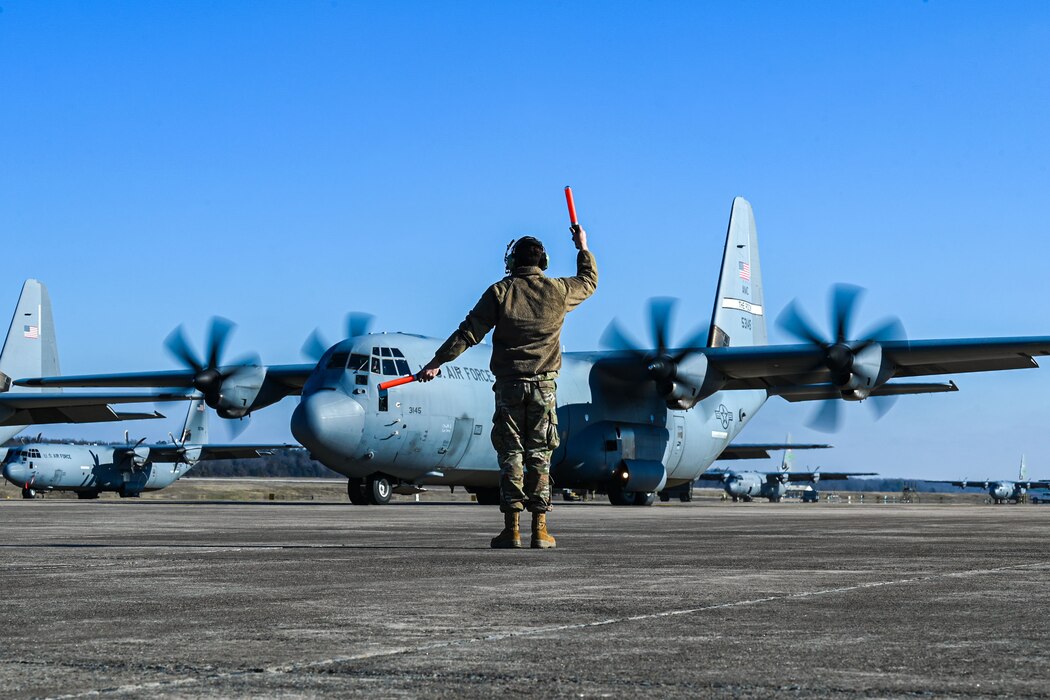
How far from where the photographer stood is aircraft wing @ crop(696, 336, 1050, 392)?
27.4m

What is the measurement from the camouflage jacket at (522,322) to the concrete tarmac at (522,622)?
131 centimetres

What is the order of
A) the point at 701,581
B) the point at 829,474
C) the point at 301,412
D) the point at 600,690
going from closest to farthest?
the point at 600,690 < the point at 701,581 < the point at 301,412 < the point at 829,474

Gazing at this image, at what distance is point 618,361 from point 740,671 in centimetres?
2979

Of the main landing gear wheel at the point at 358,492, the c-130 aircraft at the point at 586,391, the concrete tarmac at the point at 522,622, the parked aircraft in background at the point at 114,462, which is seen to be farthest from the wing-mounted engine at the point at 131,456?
the concrete tarmac at the point at 522,622

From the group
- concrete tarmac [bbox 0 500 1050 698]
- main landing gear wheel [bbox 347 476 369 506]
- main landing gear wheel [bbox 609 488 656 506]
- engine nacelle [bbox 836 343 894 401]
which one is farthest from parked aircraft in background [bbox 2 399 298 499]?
concrete tarmac [bbox 0 500 1050 698]

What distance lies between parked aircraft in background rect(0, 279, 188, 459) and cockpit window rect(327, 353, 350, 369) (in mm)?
4829

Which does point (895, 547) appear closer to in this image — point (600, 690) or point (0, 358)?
point (600, 690)

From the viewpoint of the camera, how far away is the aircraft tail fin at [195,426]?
67188 millimetres

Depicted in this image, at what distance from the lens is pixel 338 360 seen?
26984mm

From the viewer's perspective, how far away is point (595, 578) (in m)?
6.60

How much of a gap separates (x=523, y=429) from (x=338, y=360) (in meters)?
18.4

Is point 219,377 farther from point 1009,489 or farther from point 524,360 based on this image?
point 1009,489

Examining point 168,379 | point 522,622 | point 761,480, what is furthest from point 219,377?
point 761,480

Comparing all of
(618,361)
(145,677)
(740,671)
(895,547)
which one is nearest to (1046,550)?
(895,547)
